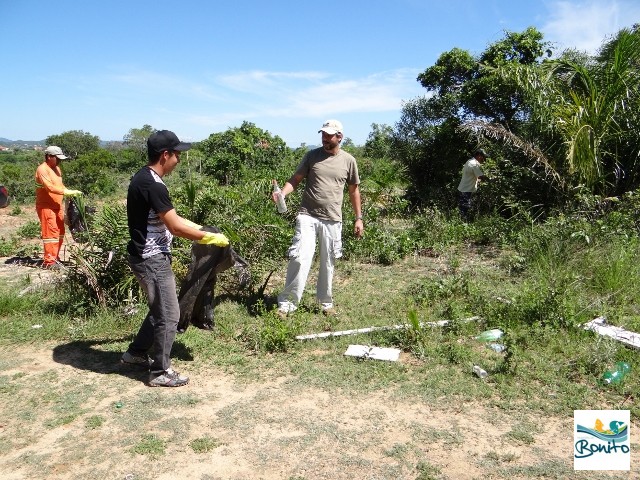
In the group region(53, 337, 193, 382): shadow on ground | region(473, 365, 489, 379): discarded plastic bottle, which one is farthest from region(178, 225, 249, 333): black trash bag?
region(473, 365, 489, 379): discarded plastic bottle

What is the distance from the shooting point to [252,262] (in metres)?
5.89

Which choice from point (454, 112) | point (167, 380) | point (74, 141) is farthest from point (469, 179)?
point (74, 141)

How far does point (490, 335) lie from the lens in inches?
174

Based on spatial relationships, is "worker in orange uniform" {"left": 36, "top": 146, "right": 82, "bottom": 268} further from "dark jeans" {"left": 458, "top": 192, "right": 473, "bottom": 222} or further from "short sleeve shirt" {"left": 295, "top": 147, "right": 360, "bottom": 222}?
"dark jeans" {"left": 458, "top": 192, "right": 473, "bottom": 222}

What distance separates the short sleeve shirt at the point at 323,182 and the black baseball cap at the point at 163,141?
5.19 ft

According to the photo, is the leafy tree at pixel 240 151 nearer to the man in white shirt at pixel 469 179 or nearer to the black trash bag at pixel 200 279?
the man in white shirt at pixel 469 179

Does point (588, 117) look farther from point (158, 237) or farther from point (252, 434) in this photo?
point (252, 434)

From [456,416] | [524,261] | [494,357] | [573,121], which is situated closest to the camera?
[456,416]

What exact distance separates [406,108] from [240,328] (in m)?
7.82

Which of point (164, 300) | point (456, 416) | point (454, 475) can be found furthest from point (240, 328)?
point (454, 475)

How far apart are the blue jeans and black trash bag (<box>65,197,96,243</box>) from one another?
1837 millimetres

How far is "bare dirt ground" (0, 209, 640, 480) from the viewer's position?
2.81 meters

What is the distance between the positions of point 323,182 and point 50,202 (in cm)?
431

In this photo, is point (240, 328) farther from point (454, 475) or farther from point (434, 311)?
point (454, 475)
